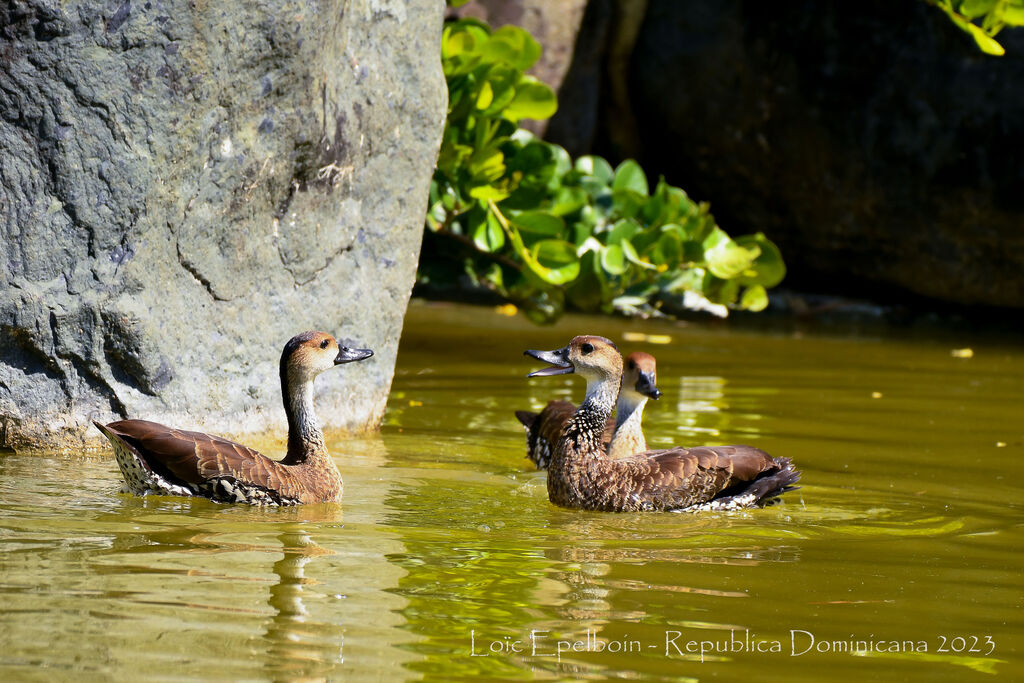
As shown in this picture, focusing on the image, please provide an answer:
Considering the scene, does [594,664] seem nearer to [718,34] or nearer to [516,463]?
[516,463]

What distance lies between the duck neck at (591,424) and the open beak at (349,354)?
1040 mm

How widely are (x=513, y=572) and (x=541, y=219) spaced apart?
4.63m

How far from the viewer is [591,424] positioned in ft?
22.5

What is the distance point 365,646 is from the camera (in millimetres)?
4070

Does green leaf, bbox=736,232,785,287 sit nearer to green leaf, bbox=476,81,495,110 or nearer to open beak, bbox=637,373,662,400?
green leaf, bbox=476,81,495,110

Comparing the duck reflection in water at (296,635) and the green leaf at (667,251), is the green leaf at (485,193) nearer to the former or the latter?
the green leaf at (667,251)

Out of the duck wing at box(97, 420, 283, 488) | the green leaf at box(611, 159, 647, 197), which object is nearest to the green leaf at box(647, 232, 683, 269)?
the green leaf at box(611, 159, 647, 197)

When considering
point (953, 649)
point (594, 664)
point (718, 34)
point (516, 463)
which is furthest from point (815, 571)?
point (718, 34)

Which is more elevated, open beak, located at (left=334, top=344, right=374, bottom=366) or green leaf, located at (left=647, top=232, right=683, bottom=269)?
green leaf, located at (left=647, top=232, right=683, bottom=269)

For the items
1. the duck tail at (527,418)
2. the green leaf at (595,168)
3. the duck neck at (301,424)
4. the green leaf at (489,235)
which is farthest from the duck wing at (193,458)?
the green leaf at (595,168)

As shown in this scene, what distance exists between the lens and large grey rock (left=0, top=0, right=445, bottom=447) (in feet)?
22.0

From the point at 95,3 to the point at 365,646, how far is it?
384cm

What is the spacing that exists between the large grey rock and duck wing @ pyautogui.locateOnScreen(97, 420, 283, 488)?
2.75 ft

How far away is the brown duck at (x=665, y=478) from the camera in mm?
6453
